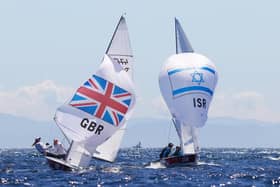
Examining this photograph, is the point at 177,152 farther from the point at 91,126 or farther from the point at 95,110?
the point at 95,110

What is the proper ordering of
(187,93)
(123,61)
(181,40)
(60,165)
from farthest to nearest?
(181,40)
(187,93)
(123,61)
(60,165)

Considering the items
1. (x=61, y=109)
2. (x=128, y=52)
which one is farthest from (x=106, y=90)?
(x=128, y=52)

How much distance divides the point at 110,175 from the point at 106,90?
4163mm

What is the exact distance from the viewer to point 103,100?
4206cm

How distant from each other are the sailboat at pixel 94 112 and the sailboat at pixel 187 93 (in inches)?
199

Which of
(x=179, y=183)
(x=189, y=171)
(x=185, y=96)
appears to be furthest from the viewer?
(x=185, y=96)

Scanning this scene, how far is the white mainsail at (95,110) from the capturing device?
137 feet

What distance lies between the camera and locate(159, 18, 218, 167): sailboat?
47.6m

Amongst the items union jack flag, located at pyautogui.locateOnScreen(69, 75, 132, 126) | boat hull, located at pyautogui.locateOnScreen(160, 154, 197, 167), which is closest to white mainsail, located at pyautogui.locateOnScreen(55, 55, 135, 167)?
union jack flag, located at pyautogui.locateOnScreen(69, 75, 132, 126)

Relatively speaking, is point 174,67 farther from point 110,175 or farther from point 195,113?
point 110,175

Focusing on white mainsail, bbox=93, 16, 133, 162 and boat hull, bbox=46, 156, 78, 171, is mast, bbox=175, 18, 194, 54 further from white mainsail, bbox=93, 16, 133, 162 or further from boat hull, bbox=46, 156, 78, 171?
boat hull, bbox=46, 156, 78, 171

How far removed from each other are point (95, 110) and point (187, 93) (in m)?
7.43

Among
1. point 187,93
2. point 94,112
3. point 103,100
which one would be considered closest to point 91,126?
point 94,112

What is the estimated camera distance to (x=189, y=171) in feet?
146
